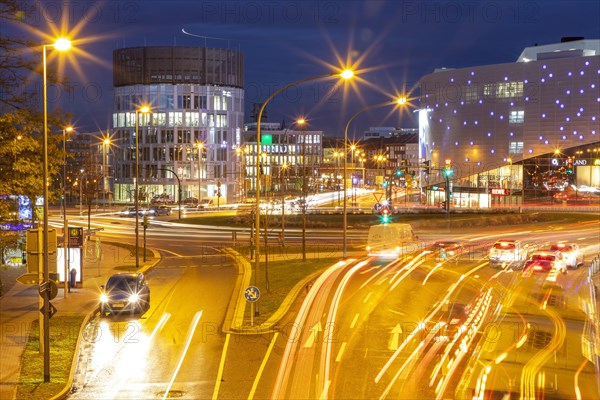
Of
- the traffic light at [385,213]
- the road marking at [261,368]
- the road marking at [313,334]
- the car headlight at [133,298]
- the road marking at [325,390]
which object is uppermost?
the traffic light at [385,213]

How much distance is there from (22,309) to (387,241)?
22.7m

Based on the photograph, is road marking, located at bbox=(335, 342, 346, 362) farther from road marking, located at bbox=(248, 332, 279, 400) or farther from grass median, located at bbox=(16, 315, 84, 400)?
grass median, located at bbox=(16, 315, 84, 400)

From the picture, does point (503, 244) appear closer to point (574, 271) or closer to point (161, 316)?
point (574, 271)

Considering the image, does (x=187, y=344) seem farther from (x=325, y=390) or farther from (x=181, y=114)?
(x=181, y=114)

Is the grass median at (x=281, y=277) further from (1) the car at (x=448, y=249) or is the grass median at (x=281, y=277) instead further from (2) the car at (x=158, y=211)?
(2) the car at (x=158, y=211)

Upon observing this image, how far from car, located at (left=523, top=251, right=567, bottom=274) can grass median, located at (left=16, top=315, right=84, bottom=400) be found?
73.3 ft

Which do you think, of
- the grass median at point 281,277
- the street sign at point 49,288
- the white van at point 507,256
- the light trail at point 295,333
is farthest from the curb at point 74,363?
the white van at point 507,256

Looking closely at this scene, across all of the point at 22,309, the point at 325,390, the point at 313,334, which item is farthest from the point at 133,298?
the point at 325,390

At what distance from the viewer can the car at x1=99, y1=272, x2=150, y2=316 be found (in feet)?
81.3

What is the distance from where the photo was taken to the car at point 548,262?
35.6 meters

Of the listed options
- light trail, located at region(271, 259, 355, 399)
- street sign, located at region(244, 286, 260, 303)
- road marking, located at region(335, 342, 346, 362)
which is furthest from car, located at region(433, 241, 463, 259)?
road marking, located at region(335, 342, 346, 362)

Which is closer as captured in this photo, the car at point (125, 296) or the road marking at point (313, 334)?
the road marking at point (313, 334)

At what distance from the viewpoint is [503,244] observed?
39.0 metres

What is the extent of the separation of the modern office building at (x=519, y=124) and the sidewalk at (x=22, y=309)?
80.7m
